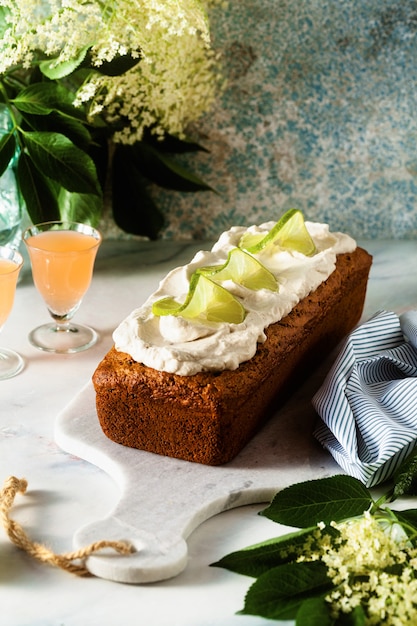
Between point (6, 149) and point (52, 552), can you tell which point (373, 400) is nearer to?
point (52, 552)

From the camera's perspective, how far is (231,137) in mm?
2533

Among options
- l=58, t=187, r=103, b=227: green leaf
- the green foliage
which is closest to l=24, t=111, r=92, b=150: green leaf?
the green foliage

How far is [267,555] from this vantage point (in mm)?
1330

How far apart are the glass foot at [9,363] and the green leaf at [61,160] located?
16.9 inches

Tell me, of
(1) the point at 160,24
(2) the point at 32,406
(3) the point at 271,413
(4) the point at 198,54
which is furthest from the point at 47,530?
(4) the point at 198,54

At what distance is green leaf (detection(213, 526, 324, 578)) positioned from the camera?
1.32m

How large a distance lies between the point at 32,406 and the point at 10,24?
2.98 ft

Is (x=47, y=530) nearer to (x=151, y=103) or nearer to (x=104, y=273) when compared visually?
(x=104, y=273)

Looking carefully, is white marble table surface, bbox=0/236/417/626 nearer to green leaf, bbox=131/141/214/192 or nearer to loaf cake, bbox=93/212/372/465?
loaf cake, bbox=93/212/372/465

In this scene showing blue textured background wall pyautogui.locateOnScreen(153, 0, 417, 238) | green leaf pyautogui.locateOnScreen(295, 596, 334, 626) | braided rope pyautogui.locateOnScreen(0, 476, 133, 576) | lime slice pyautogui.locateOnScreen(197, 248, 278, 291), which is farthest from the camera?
blue textured background wall pyautogui.locateOnScreen(153, 0, 417, 238)

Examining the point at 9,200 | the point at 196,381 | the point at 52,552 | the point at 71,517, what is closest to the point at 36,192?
the point at 9,200

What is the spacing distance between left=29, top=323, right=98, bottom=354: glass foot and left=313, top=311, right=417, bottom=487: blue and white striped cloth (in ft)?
1.92

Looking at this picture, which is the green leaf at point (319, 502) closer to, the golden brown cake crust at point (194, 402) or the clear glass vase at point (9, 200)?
the golden brown cake crust at point (194, 402)

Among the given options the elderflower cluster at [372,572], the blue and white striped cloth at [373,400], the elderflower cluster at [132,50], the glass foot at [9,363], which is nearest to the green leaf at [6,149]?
the elderflower cluster at [132,50]
